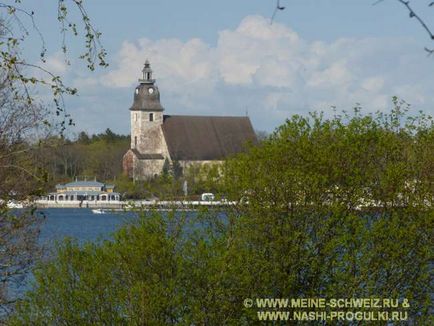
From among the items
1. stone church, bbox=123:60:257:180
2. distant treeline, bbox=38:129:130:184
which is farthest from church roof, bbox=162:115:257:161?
distant treeline, bbox=38:129:130:184

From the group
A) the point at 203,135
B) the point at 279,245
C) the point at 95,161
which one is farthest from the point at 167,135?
the point at 279,245

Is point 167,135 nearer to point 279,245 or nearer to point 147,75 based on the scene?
point 147,75

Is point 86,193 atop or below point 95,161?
below

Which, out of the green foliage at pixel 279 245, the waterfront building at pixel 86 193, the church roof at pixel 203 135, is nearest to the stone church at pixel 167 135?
the church roof at pixel 203 135

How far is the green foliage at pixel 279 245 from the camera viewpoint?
513 inches

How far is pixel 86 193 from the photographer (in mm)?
100500

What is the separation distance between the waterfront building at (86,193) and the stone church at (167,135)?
9.18 feet

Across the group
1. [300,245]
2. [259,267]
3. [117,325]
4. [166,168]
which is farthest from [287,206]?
[166,168]

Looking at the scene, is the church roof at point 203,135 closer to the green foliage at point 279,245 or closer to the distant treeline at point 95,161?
the distant treeline at point 95,161

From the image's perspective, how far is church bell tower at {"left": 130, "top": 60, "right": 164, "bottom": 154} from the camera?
101438 millimetres

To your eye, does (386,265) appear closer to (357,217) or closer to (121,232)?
(357,217)

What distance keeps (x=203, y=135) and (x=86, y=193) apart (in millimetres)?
13182

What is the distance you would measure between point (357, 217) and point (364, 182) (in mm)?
1515

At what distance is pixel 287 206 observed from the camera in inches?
623
